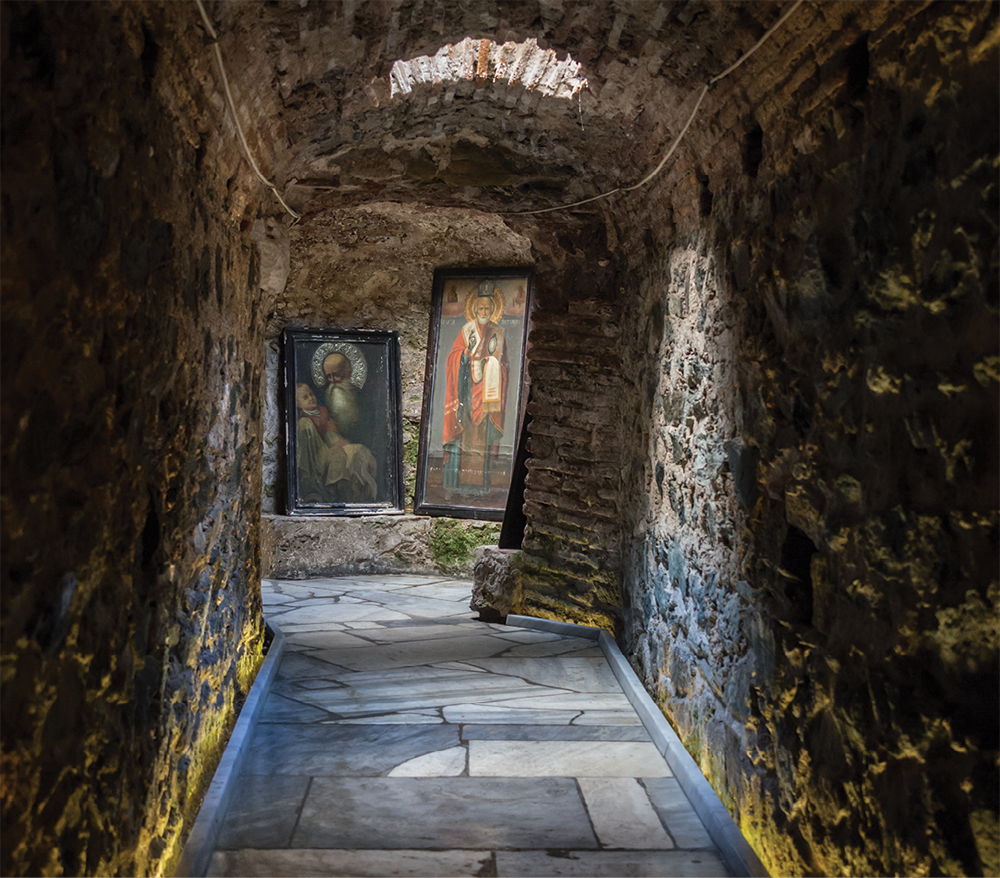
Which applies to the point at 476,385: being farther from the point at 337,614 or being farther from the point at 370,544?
the point at 337,614

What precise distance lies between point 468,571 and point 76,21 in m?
5.81

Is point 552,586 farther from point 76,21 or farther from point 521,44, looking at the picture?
point 76,21

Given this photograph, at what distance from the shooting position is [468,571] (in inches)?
273

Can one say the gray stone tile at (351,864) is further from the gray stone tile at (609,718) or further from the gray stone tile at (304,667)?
the gray stone tile at (304,667)

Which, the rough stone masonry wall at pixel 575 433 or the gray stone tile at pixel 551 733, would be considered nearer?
the gray stone tile at pixel 551 733

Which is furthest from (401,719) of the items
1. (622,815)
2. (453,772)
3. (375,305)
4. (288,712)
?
(375,305)

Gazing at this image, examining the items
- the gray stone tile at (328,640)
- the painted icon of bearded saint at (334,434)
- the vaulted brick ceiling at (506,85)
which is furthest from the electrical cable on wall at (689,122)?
the painted icon of bearded saint at (334,434)

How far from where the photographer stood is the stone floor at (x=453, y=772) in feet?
7.76

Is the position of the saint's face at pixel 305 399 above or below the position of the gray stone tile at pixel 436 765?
above

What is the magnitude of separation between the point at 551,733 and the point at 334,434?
4148 mm

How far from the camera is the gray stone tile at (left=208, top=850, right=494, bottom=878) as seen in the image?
2248 mm

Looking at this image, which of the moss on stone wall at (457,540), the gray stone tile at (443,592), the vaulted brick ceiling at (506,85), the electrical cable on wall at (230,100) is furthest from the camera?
the moss on stone wall at (457,540)

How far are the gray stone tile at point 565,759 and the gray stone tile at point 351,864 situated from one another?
0.59 m

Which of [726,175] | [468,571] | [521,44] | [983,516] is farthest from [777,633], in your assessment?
[468,571]
